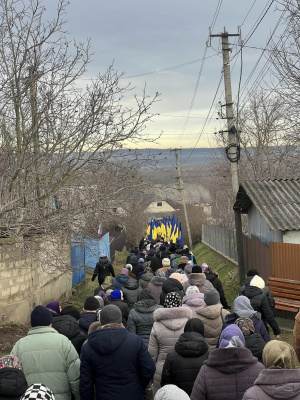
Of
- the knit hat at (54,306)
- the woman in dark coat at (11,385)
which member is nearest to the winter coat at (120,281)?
the knit hat at (54,306)

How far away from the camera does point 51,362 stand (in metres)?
5.40

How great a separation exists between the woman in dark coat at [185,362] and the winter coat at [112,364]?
214 mm

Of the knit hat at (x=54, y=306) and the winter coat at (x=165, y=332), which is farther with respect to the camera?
the knit hat at (x=54, y=306)

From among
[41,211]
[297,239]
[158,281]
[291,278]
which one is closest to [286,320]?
[291,278]

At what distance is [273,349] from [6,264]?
1023 centimetres

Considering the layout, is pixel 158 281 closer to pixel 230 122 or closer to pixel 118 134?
pixel 118 134

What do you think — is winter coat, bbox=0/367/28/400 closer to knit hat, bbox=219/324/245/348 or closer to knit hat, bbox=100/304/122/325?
knit hat, bbox=100/304/122/325

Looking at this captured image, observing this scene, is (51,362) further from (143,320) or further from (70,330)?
(143,320)

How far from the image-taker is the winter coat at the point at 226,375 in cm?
462

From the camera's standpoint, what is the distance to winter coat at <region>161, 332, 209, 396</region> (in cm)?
538

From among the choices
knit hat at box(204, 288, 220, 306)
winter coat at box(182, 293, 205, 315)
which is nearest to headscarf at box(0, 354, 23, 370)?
knit hat at box(204, 288, 220, 306)

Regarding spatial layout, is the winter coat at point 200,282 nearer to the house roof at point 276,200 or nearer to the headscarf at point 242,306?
the headscarf at point 242,306

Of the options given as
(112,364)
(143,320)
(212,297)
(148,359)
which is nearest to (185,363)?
(148,359)

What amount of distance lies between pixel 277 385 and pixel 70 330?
10.3ft
